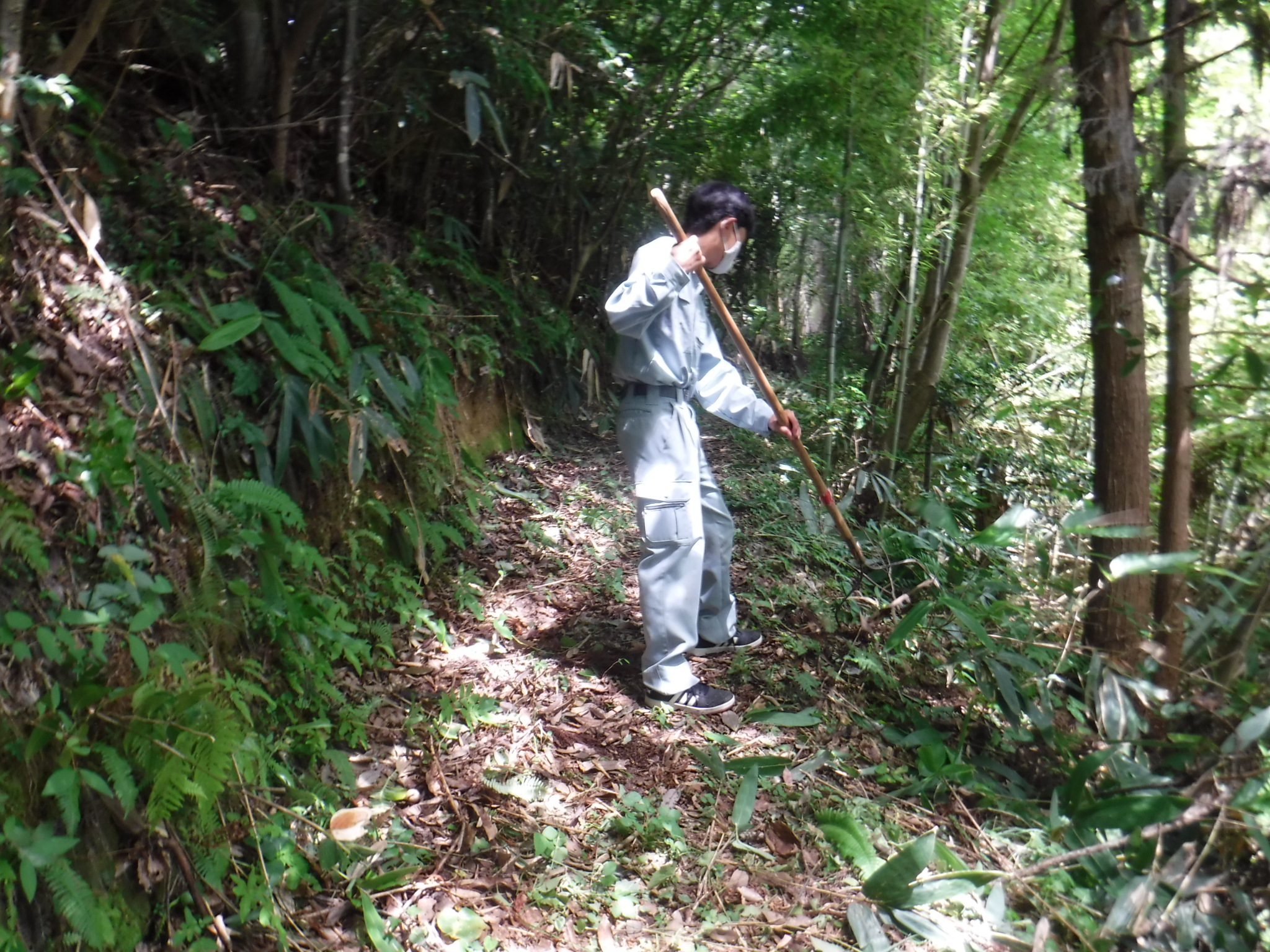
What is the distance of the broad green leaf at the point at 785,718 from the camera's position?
9.17 feet

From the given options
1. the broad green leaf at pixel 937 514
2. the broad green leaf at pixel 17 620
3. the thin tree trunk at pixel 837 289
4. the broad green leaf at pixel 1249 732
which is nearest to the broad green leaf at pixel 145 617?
the broad green leaf at pixel 17 620

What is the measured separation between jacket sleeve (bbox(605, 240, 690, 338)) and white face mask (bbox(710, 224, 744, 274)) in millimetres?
259

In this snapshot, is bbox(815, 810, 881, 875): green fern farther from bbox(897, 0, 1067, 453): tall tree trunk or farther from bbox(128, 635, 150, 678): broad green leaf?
bbox(897, 0, 1067, 453): tall tree trunk

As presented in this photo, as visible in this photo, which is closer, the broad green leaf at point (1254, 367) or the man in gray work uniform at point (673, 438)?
the broad green leaf at point (1254, 367)

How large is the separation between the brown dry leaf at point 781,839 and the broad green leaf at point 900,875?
1.20ft

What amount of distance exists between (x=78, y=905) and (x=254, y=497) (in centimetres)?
100

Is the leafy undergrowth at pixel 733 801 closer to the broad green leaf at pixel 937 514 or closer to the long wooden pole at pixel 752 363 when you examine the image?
the broad green leaf at pixel 937 514

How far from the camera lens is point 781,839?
2508mm

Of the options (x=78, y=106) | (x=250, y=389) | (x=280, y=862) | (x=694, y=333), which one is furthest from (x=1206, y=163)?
(x=78, y=106)

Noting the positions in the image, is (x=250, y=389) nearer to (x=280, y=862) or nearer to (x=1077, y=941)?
(x=280, y=862)

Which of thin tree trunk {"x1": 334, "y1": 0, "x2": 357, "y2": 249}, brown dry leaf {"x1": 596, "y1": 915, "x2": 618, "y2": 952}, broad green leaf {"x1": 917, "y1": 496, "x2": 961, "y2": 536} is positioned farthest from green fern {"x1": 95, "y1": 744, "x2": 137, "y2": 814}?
thin tree trunk {"x1": 334, "y1": 0, "x2": 357, "y2": 249}

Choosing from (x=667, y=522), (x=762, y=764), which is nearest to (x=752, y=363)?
(x=667, y=522)

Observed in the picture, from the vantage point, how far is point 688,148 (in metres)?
5.27

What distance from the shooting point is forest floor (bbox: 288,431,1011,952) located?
219 cm
